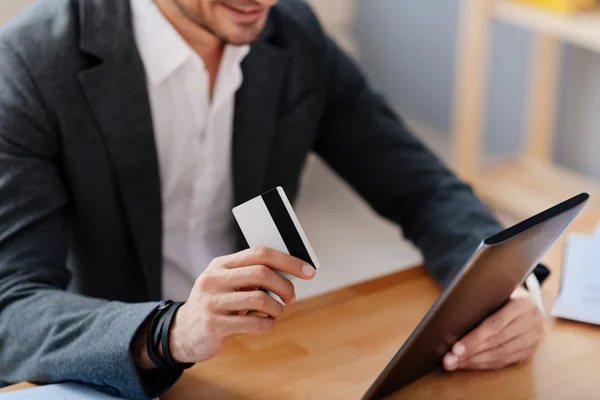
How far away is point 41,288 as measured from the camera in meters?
1.11

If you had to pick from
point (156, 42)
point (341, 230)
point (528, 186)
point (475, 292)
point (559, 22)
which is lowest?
point (341, 230)

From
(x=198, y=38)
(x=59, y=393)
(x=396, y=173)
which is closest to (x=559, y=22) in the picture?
(x=396, y=173)

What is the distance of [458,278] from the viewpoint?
85 cm

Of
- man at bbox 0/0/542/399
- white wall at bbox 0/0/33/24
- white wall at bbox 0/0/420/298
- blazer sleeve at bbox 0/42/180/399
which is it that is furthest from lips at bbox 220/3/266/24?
white wall at bbox 0/0/420/298

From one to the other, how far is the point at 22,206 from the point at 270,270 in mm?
414

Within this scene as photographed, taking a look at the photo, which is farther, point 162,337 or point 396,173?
point 396,173

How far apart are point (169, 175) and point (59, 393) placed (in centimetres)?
54

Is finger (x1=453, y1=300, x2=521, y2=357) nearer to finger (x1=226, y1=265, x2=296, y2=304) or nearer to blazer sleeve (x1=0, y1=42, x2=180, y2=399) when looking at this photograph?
finger (x1=226, y1=265, x2=296, y2=304)

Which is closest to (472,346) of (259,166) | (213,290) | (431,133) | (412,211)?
(213,290)

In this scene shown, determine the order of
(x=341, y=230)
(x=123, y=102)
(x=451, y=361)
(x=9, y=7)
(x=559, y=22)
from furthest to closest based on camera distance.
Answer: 1. (x=341, y=230)
2. (x=559, y=22)
3. (x=9, y=7)
4. (x=123, y=102)
5. (x=451, y=361)

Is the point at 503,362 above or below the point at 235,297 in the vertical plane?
below

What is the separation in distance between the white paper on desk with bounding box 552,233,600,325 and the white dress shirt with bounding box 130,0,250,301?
57cm

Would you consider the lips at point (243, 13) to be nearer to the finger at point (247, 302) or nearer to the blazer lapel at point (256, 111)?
the blazer lapel at point (256, 111)

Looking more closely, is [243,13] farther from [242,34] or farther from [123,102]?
[123,102]
